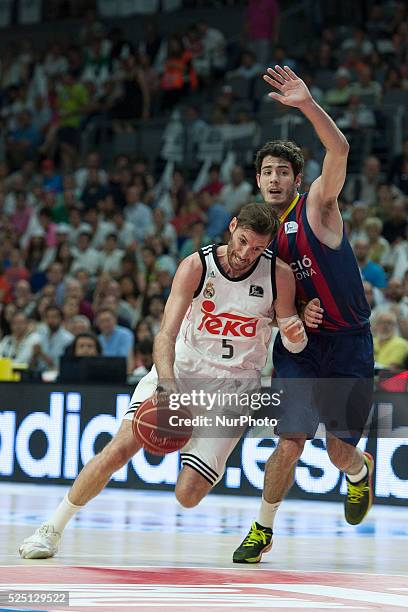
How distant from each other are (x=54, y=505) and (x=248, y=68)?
10240 millimetres

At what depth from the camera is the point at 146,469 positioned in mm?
11297

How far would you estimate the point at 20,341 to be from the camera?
14.5 m

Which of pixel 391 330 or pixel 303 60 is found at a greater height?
pixel 303 60

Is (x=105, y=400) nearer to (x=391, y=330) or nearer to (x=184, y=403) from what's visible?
(x=391, y=330)

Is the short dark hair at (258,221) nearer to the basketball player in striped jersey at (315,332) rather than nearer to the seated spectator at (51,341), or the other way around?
the basketball player in striped jersey at (315,332)

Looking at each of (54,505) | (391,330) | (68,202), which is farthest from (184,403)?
(68,202)

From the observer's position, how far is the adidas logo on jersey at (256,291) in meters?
6.89

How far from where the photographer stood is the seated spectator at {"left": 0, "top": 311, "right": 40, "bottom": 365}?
14.3m

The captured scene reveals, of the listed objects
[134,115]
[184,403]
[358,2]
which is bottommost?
[184,403]

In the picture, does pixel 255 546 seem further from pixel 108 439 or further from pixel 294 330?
pixel 108 439

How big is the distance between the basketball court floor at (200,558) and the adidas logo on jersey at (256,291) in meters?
1.45

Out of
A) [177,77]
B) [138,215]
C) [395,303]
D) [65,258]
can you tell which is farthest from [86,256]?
[395,303]

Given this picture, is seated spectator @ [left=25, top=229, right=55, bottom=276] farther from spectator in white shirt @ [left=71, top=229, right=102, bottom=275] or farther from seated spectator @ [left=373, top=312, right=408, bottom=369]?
seated spectator @ [left=373, top=312, right=408, bottom=369]

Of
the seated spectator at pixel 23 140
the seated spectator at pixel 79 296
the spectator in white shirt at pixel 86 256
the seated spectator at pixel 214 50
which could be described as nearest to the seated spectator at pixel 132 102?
the seated spectator at pixel 214 50
